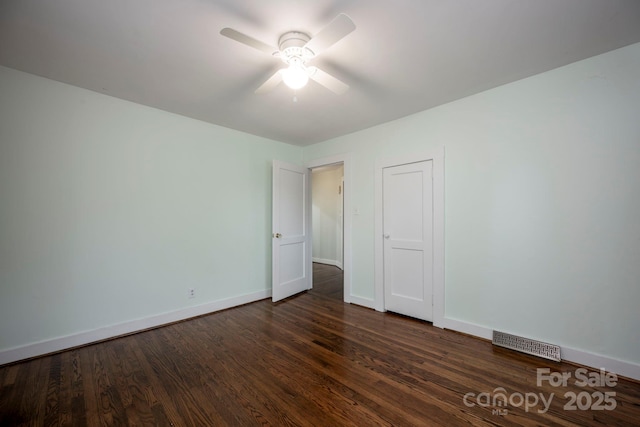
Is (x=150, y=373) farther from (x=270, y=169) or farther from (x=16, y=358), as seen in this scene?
(x=270, y=169)

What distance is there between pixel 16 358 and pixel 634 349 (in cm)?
502

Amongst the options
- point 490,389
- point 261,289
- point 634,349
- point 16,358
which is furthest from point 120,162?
point 634,349

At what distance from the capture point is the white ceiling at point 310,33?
5.03 feet

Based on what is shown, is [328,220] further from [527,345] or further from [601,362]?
[601,362]

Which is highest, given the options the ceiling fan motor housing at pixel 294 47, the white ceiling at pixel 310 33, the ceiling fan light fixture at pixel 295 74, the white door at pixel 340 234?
the white ceiling at pixel 310 33

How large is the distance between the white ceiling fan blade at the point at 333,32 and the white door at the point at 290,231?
2.33 m

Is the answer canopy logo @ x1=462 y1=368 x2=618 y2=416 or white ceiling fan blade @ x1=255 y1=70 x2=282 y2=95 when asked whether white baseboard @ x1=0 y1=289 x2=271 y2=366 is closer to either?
white ceiling fan blade @ x1=255 y1=70 x2=282 y2=95

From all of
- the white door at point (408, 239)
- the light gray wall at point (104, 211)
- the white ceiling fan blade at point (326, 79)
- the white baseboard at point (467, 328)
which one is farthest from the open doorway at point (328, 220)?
the white ceiling fan blade at point (326, 79)

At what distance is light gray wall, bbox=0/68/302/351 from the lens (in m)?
2.19

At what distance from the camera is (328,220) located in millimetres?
6742

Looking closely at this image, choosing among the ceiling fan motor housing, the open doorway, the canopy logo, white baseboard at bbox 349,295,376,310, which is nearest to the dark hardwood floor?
A: the canopy logo

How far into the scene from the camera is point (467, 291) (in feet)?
8.77

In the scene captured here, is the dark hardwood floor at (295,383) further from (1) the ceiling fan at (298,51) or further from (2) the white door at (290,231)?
(1) the ceiling fan at (298,51)

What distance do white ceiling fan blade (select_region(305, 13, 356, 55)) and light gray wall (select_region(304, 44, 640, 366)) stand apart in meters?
1.92
